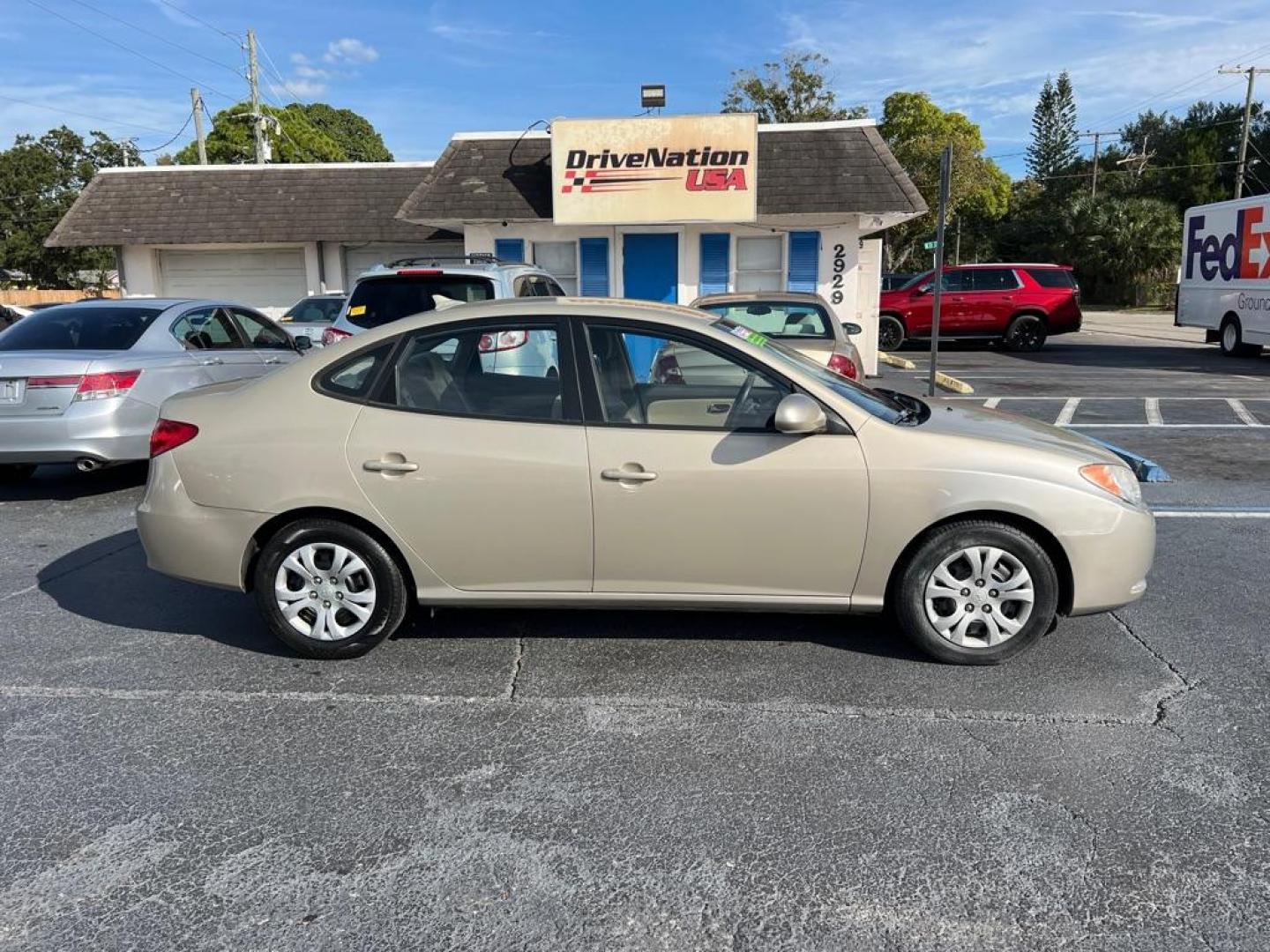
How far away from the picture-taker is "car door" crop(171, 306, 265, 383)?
787cm

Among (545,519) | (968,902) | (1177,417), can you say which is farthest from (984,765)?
(1177,417)

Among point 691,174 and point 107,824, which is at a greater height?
point 691,174

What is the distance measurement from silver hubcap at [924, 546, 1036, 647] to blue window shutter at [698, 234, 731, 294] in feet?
42.9

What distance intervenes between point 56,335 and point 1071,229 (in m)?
46.9

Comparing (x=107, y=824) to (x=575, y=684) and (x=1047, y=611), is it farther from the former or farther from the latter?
(x=1047, y=611)

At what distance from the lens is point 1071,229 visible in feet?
148

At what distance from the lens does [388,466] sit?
4.07m

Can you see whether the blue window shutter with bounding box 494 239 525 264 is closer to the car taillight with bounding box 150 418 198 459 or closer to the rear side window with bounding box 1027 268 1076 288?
the rear side window with bounding box 1027 268 1076 288

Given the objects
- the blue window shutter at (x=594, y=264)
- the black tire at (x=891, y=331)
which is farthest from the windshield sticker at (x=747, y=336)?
the black tire at (x=891, y=331)

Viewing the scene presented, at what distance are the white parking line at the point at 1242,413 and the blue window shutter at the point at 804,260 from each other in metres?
6.63

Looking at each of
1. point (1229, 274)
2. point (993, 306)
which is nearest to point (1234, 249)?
point (1229, 274)

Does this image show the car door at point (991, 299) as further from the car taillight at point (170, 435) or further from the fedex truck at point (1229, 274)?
the car taillight at point (170, 435)

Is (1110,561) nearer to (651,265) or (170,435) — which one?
(170,435)

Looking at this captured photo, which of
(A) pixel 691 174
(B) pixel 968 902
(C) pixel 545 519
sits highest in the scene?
(A) pixel 691 174
